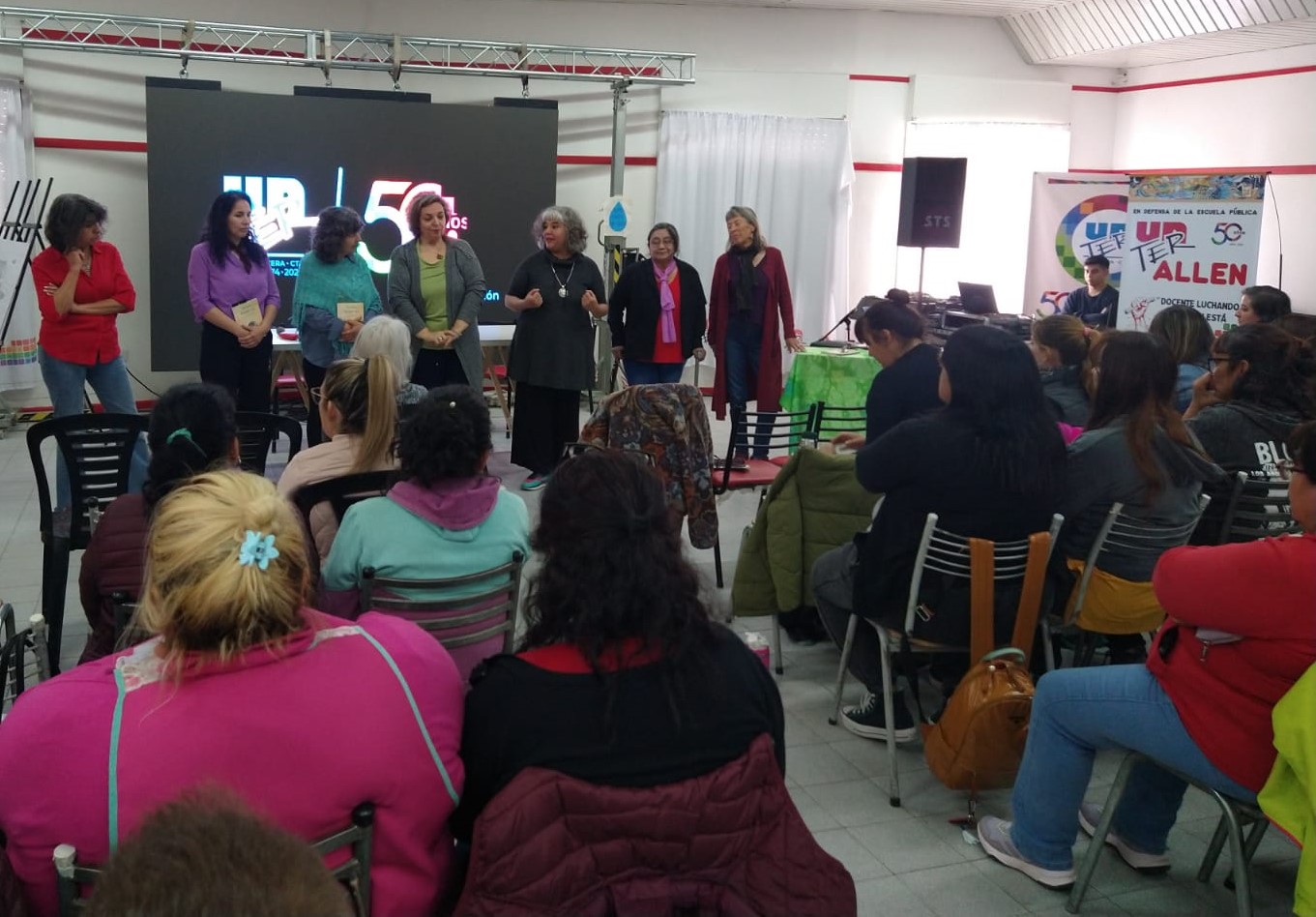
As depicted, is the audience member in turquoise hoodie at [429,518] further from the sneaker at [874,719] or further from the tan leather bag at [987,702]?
the sneaker at [874,719]

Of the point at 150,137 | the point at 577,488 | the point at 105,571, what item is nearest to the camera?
the point at 577,488

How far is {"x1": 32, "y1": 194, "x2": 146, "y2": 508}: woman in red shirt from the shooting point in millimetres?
4703

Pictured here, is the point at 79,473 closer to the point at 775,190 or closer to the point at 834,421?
the point at 834,421

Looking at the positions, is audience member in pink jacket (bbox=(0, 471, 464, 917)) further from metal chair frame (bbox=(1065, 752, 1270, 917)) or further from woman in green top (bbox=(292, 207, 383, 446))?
woman in green top (bbox=(292, 207, 383, 446))

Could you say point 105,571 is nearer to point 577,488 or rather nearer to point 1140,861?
point 577,488

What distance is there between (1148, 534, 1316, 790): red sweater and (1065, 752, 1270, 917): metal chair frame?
0.23ft

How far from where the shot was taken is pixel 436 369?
215 inches

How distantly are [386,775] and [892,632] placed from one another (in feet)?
5.63

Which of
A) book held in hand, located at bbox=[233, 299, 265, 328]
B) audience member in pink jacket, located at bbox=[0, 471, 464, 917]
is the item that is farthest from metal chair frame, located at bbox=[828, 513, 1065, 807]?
book held in hand, located at bbox=[233, 299, 265, 328]

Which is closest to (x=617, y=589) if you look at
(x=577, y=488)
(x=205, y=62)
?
(x=577, y=488)

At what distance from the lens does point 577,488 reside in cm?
164

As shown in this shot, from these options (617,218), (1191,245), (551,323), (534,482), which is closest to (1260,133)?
(1191,245)

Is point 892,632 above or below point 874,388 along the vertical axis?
below

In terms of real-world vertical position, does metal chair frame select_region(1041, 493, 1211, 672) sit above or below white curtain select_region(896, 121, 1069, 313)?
below
